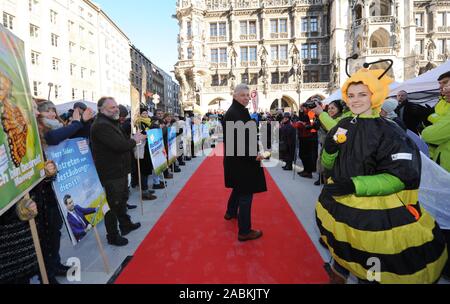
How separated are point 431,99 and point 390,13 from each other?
3439 centimetres

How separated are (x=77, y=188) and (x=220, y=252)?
1.85m

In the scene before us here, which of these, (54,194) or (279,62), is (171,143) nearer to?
(54,194)

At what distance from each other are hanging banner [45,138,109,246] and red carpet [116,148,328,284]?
717mm

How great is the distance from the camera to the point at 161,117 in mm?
9250

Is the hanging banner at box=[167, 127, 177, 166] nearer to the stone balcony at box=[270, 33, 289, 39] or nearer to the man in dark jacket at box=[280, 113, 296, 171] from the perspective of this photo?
the man in dark jacket at box=[280, 113, 296, 171]

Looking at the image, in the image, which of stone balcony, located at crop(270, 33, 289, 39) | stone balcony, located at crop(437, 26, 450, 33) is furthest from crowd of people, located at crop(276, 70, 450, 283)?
stone balcony, located at crop(437, 26, 450, 33)

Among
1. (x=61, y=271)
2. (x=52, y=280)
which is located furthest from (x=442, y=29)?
(x=52, y=280)

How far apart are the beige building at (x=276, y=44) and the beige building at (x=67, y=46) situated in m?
10.4

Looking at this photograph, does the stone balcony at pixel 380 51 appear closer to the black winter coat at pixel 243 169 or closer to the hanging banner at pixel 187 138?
the hanging banner at pixel 187 138

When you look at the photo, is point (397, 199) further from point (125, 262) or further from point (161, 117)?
point (161, 117)

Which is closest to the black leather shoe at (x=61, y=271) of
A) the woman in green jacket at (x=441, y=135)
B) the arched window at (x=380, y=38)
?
the woman in green jacket at (x=441, y=135)

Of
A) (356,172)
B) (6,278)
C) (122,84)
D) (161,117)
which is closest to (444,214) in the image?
(356,172)

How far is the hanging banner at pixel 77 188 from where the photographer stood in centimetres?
283

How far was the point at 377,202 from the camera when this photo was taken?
213 centimetres
